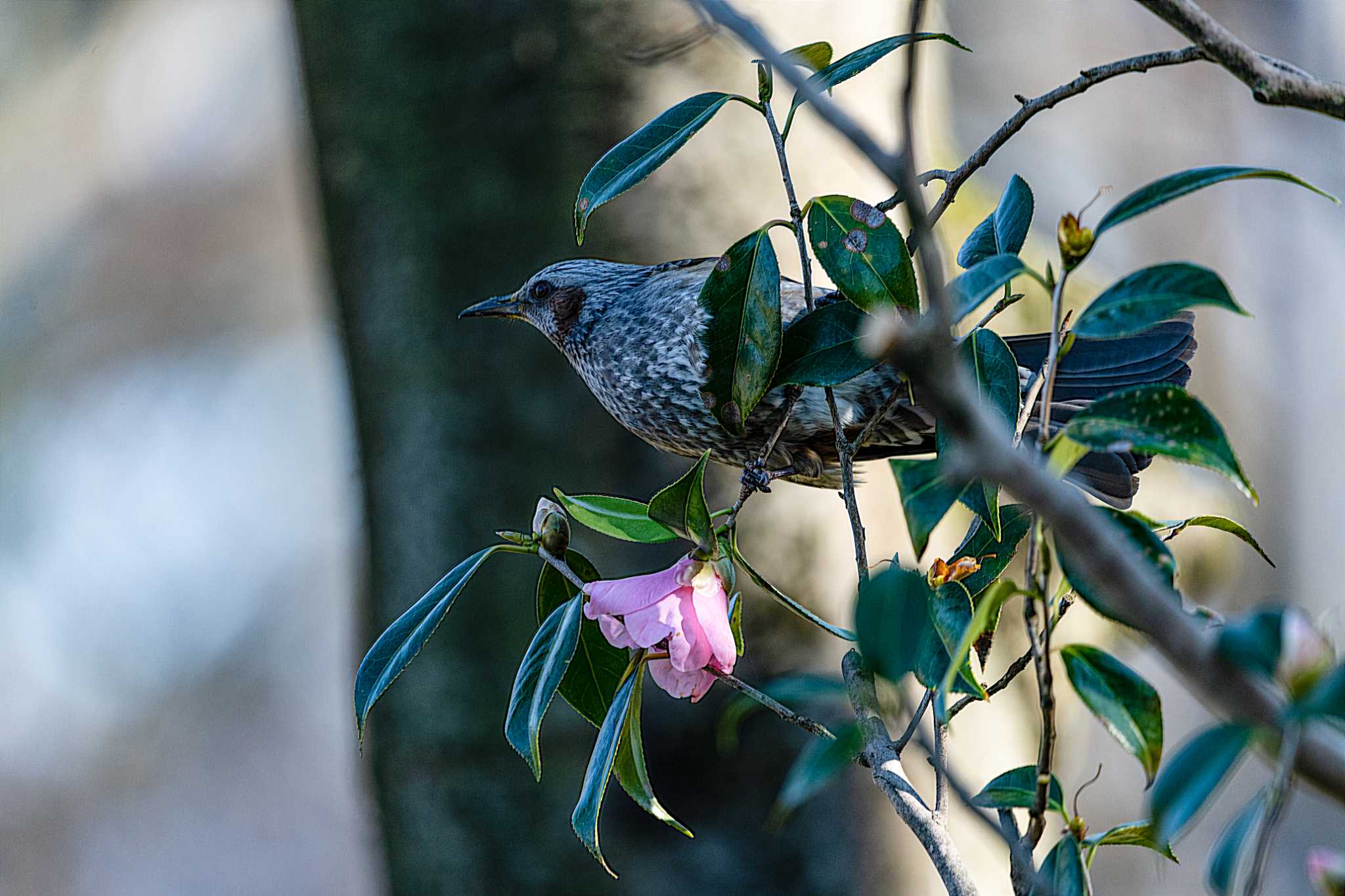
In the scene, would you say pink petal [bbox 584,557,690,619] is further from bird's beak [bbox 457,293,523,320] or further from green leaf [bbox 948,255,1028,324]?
bird's beak [bbox 457,293,523,320]

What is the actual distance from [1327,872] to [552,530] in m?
0.42

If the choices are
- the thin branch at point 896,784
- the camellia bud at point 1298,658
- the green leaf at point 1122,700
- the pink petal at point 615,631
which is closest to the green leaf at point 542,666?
the pink petal at point 615,631

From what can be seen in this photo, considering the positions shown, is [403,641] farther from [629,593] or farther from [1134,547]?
[1134,547]

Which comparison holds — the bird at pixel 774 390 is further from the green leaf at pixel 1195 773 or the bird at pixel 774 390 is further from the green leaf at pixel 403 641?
the green leaf at pixel 1195 773

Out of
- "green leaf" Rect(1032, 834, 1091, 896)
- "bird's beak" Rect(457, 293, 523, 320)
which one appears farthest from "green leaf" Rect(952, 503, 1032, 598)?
"bird's beak" Rect(457, 293, 523, 320)

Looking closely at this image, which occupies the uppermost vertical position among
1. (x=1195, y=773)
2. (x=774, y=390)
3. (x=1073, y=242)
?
(x=1073, y=242)

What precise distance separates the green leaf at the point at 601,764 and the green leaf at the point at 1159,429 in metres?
0.26

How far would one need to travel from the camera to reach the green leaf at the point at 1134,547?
46 centimetres

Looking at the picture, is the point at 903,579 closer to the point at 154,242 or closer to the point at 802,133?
the point at 802,133

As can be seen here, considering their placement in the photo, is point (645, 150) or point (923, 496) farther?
point (645, 150)

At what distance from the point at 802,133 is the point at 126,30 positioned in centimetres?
460

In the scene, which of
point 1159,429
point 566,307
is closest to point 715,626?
point 1159,429

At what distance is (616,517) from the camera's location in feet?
2.22

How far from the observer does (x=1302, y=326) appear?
5238mm
